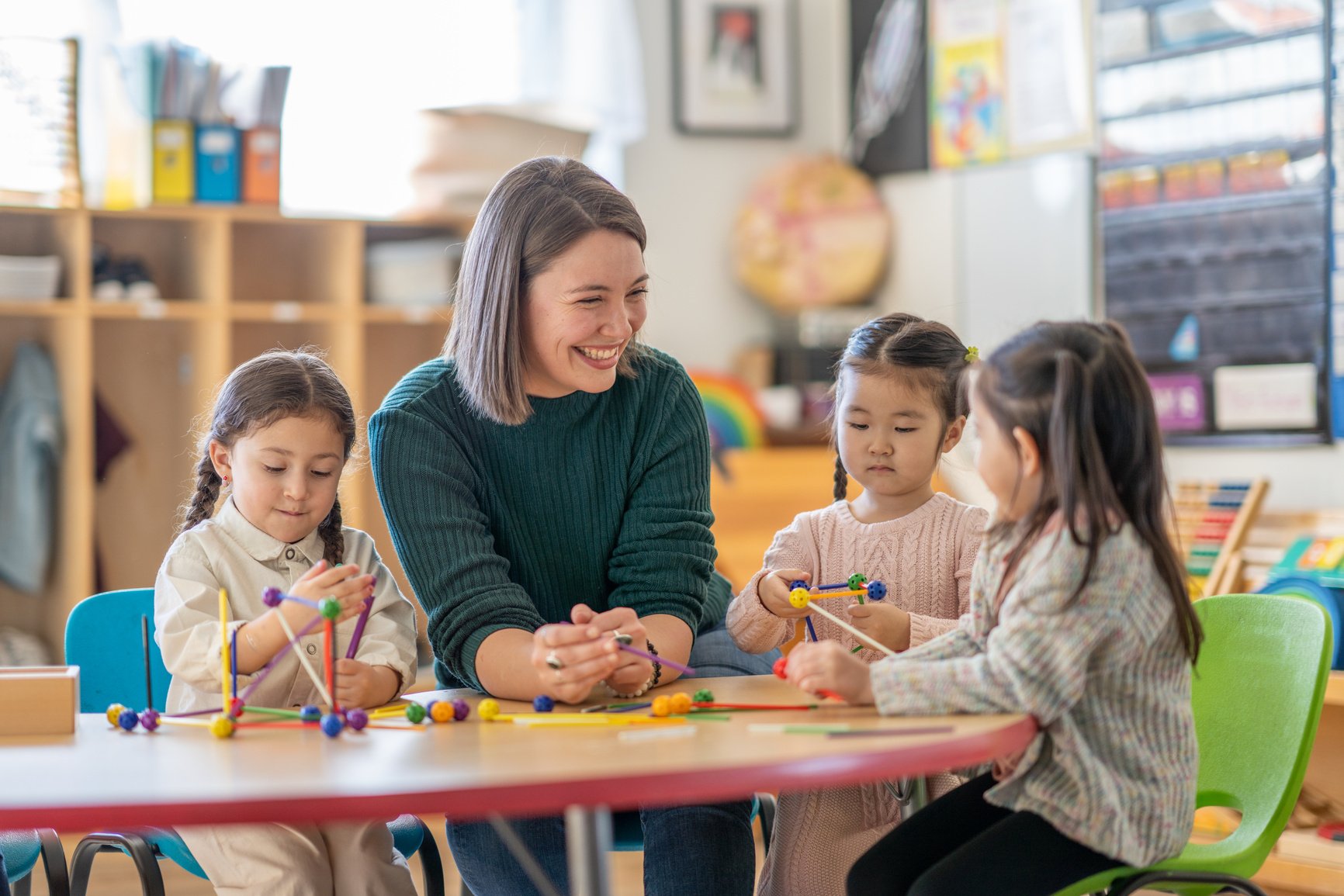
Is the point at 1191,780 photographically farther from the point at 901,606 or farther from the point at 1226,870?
the point at 901,606

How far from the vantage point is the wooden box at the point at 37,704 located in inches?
48.8

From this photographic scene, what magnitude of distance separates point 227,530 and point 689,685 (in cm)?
55

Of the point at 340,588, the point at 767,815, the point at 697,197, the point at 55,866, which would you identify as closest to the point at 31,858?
the point at 55,866

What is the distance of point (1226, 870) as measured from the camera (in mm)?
1405

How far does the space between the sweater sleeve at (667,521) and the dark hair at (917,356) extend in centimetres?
21

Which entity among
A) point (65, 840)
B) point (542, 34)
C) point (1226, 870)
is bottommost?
point (65, 840)

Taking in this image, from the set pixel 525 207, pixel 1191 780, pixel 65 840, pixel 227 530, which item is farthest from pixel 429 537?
pixel 65 840

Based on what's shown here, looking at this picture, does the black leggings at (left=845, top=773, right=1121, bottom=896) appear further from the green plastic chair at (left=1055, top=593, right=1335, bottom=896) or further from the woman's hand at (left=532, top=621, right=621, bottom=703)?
the woman's hand at (left=532, top=621, right=621, bottom=703)

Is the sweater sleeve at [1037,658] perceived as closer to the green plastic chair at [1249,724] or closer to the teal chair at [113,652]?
the green plastic chair at [1249,724]

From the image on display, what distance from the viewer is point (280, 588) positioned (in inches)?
61.9

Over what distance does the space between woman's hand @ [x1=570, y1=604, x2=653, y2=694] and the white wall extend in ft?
9.75

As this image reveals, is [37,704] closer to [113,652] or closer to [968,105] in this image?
[113,652]

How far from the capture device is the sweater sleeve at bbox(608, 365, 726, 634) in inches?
62.3

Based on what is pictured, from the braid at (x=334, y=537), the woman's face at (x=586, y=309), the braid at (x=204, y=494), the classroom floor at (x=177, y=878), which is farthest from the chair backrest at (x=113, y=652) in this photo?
the classroom floor at (x=177, y=878)
